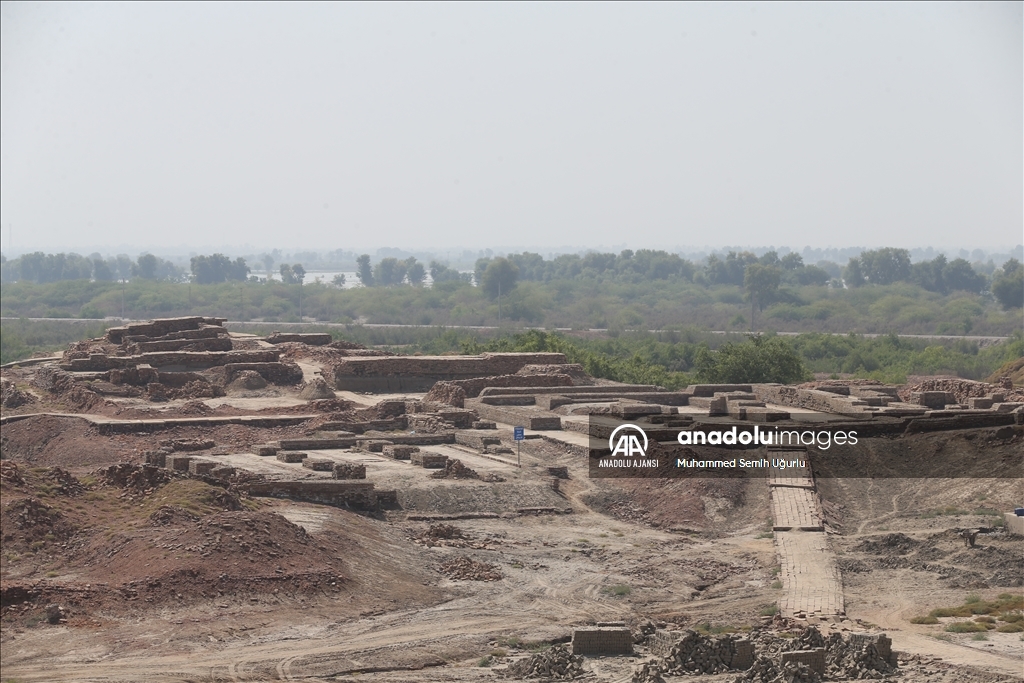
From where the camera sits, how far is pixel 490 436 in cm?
3186

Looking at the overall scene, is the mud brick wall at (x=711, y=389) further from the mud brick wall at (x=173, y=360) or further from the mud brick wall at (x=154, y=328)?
the mud brick wall at (x=154, y=328)

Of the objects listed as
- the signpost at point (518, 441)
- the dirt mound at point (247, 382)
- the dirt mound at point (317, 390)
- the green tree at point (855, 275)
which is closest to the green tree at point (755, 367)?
the dirt mound at point (317, 390)

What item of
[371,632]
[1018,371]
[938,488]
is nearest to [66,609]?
[371,632]

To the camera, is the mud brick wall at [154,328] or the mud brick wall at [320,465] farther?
the mud brick wall at [154,328]

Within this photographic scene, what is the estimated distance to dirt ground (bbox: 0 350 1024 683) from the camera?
17.1m

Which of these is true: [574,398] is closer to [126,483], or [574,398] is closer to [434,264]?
[126,483]

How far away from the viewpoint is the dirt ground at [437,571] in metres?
17.1

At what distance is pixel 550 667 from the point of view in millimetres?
16328

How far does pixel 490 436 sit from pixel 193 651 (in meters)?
15.0

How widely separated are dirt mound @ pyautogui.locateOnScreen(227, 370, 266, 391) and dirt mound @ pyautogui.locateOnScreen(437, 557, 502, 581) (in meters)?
20.8

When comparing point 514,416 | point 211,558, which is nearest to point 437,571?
point 211,558

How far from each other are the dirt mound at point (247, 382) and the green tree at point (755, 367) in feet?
45.9

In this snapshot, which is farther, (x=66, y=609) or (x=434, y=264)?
(x=434, y=264)

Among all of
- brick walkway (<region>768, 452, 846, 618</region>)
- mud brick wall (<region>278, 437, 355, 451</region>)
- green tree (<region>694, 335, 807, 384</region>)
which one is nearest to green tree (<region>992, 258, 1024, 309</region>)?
green tree (<region>694, 335, 807, 384</region>)
